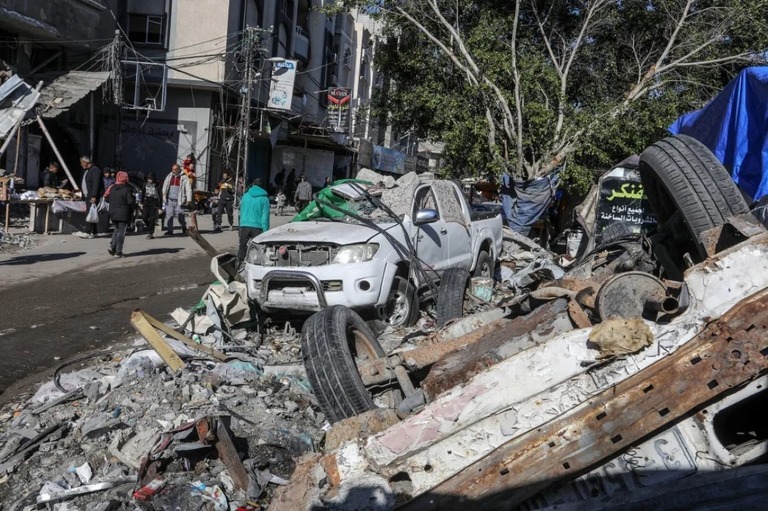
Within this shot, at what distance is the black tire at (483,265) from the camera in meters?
10.2

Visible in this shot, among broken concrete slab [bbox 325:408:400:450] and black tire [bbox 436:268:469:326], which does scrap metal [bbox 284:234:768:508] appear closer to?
broken concrete slab [bbox 325:408:400:450]

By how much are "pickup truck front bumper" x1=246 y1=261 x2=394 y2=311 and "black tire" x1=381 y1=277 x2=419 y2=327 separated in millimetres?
456

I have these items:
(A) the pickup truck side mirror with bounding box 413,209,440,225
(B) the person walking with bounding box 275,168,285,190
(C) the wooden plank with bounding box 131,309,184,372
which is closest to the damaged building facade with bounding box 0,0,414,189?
(B) the person walking with bounding box 275,168,285,190

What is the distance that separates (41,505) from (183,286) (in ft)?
24.3

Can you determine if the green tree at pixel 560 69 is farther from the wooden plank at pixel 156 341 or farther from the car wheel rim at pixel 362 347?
the wooden plank at pixel 156 341

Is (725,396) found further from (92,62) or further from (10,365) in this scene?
(92,62)

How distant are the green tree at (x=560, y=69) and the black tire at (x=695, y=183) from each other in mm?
11818

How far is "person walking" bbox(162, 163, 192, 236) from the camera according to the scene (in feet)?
55.8

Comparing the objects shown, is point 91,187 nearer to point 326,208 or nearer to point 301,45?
point 326,208

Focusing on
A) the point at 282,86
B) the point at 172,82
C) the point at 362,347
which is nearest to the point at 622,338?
the point at 362,347

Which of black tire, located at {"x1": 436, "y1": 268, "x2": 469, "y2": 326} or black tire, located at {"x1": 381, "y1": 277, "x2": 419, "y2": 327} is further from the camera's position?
black tire, located at {"x1": 381, "y1": 277, "x2": 419, "y2": 327}

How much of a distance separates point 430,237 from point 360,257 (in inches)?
60.3

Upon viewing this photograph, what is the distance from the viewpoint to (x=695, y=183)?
3994mm

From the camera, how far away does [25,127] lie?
60.7 feet
